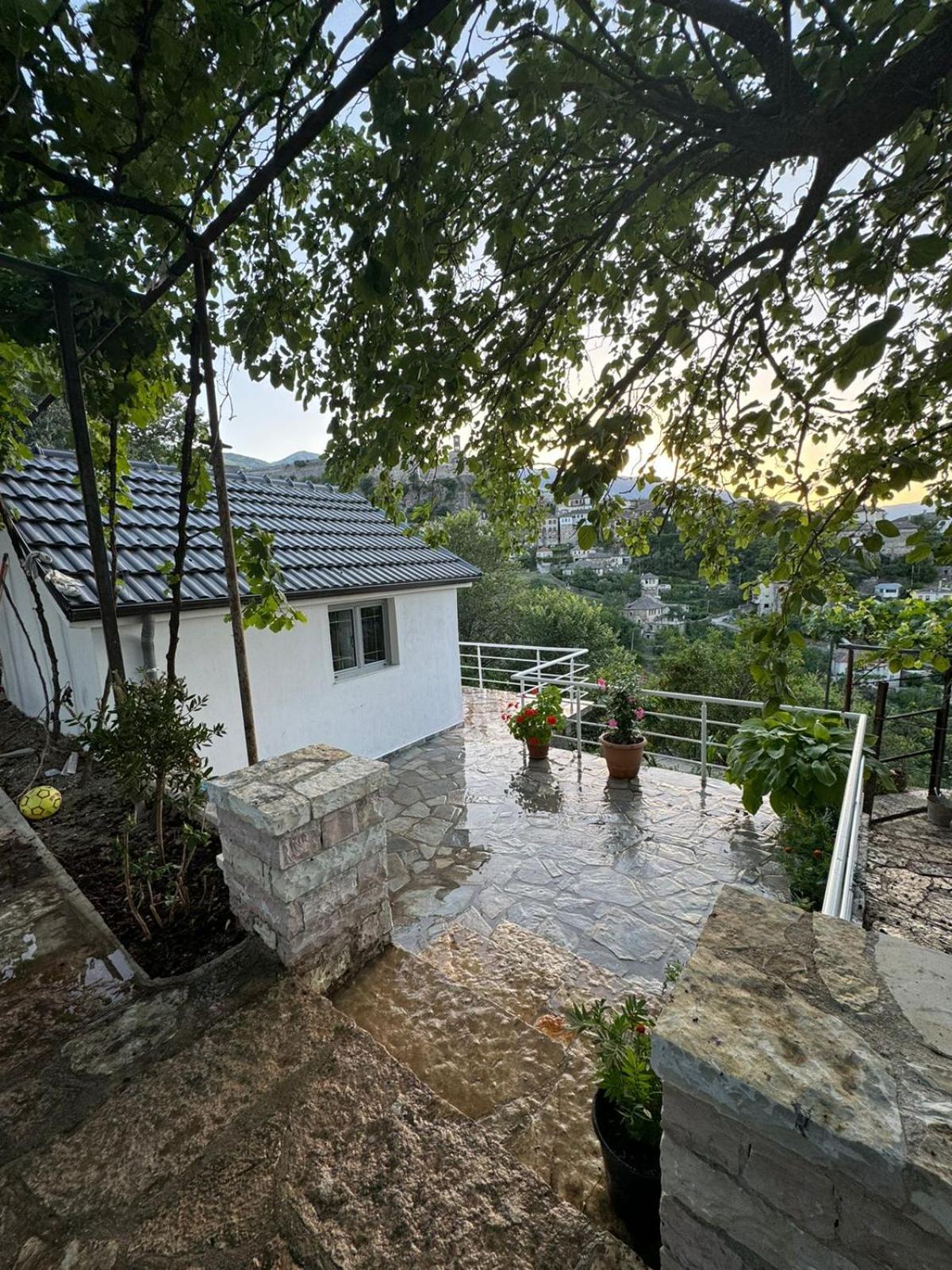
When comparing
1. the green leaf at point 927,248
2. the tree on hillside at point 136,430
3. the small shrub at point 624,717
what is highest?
the tree on hillside at point 136,430

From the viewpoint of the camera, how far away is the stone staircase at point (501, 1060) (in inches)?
57.9

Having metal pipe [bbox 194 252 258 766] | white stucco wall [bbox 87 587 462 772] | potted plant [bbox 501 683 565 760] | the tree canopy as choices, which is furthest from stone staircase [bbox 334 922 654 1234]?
potted plant [bbox 501 683 565 760]

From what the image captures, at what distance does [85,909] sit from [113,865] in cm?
34

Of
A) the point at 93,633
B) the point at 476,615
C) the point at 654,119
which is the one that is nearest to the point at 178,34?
the point at 654,119

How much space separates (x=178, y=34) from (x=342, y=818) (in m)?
2.65

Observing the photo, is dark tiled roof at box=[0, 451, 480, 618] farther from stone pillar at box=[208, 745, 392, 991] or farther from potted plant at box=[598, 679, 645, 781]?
potted plant at box=[598, 679, 645, 781]

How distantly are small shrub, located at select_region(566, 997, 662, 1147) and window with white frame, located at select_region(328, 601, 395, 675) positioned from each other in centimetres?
521

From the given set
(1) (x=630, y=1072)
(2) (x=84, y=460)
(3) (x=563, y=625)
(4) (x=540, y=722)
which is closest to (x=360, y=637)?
(4) (x=540, y=722)

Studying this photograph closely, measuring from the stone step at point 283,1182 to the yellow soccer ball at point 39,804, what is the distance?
242 centimetres

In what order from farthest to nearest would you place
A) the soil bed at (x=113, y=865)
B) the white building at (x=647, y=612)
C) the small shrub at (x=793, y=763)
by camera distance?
1. the white building at (x=647, y=612)
2. the small shrub at (x=793, y=763)
3. the soil bed at (x=113, y=865)

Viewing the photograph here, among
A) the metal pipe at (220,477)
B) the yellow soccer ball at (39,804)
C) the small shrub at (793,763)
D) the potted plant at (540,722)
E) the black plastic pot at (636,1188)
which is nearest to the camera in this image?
the black plastic pot at (636,1188)

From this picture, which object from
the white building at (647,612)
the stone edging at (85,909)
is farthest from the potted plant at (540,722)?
the white building at (647,612)

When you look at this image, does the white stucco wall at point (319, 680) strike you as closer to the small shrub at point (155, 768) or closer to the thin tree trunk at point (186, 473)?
the thin tree trunk at point (186, 473)

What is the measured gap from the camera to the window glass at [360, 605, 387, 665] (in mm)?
6914
